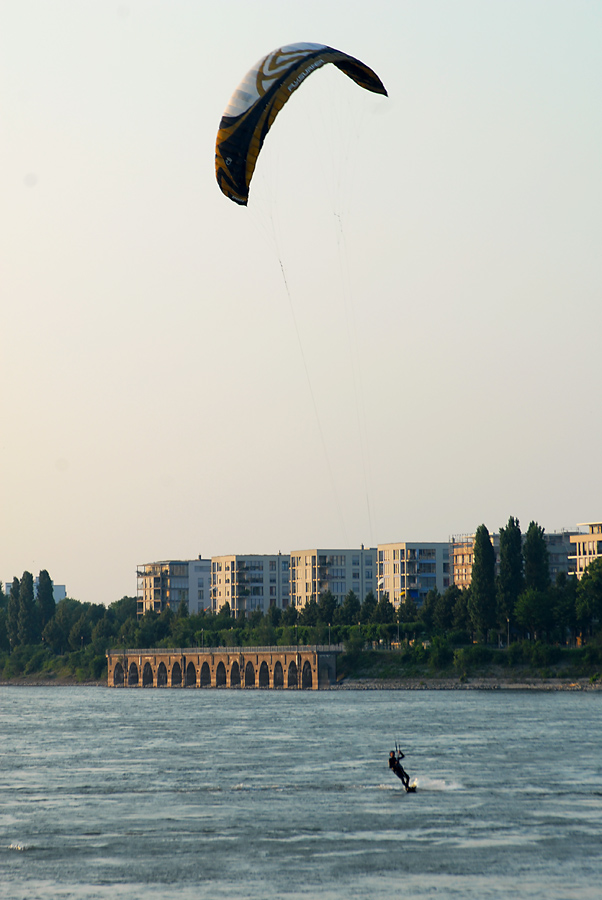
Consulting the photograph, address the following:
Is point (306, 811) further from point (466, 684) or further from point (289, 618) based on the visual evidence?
point (289, 618)

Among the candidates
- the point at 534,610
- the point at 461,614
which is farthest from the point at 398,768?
the point at 461,614

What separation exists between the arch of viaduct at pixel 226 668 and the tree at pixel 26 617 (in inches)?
806

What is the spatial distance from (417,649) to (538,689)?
1910 centimetres

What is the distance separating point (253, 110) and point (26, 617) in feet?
546

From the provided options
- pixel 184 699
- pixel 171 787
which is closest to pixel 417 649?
pixel 184 699

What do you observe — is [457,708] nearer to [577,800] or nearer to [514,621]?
[514,621]

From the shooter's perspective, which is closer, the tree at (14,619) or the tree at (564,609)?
the tree at (564,609)

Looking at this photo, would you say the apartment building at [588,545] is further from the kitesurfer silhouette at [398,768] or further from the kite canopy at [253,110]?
the kite canopy at [253,110]

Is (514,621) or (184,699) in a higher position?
(514,621)

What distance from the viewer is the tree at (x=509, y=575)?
429ft

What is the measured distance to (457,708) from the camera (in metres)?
→ 100

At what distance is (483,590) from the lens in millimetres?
132625

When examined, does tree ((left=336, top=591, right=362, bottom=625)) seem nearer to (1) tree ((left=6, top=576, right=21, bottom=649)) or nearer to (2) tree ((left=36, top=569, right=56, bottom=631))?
(2) tree ((left=36, top=569, right=56, bottom=631))

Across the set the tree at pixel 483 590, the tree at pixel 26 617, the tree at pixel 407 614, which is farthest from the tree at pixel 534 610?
the tree at pixel 26 617
